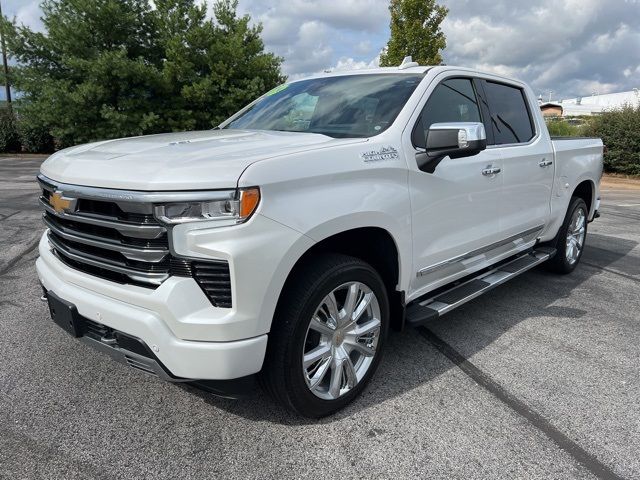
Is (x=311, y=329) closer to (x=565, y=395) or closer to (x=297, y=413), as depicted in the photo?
(x=297, y=413)

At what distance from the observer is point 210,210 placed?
2.12 m

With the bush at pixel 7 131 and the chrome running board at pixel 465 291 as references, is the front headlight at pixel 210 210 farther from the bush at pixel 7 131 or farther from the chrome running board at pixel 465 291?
the bush at pixel 7 131

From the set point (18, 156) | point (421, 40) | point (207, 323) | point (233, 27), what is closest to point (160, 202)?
point (207, 323)

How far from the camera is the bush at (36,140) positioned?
22938 millimetres

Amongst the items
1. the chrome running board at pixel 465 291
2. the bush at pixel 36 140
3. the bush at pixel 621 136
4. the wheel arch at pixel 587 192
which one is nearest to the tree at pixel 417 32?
the bush at pixel 621 136

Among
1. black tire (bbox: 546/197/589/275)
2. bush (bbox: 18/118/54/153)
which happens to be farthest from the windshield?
bush (bbox: 18/118/54/153)

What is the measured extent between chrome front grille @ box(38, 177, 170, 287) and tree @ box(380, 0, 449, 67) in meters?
15.0

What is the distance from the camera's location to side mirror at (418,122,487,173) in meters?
2.80

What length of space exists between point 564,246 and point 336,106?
10.1 ft

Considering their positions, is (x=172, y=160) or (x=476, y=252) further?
(x=476, y=252)

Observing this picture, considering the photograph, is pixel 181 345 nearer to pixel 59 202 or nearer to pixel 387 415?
pixel 59 202

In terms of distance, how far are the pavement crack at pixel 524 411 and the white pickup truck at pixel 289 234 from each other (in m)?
0.40

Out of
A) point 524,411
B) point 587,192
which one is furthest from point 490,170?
point 587,192

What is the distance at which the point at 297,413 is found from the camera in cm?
254
